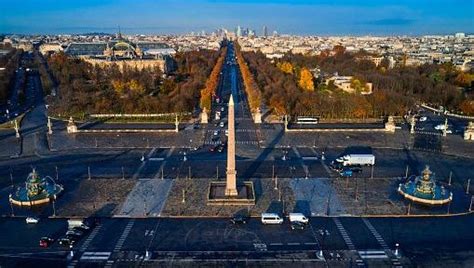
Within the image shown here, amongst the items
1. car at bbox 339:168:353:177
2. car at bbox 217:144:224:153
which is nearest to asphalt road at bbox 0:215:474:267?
car at bbox 339:168:353:177

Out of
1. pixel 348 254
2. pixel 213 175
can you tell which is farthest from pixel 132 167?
pixel 348 254

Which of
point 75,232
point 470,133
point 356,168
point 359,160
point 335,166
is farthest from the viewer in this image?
point 470,133

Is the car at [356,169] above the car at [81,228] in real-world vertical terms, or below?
above

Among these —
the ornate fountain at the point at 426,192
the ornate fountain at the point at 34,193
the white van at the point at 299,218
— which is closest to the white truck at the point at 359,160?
the ornate fountain at the point at 426,192

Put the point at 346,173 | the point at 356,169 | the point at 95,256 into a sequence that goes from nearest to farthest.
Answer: the point at 95,256 → the point at 346,173 → the point at 356,169

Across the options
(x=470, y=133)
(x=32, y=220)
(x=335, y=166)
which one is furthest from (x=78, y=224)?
(x=470, y=133)

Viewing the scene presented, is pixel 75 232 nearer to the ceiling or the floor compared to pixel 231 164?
nearer to the floor

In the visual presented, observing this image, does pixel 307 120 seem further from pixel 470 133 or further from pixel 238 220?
pixel 238 220

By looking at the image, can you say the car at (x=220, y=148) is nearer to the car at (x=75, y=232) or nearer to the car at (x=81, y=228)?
the car at (x=81, y=228)
